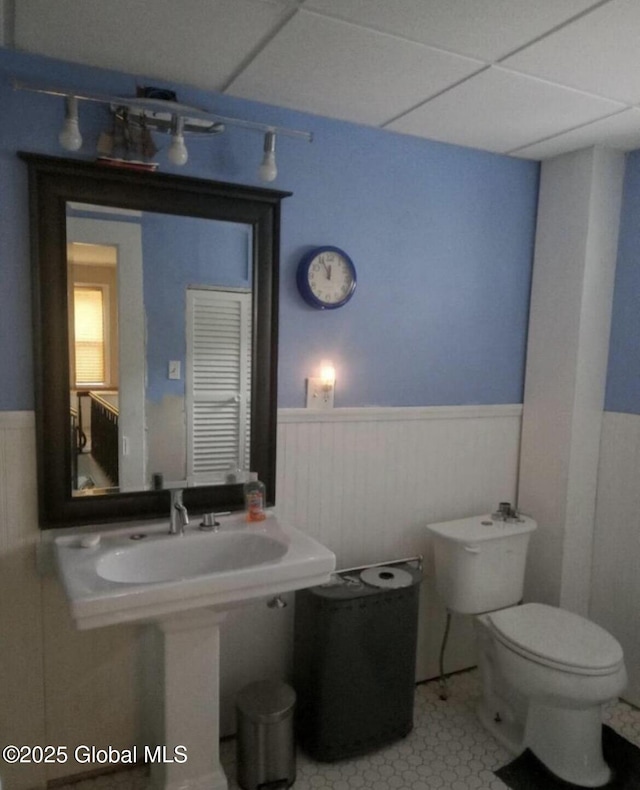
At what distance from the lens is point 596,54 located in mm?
1521

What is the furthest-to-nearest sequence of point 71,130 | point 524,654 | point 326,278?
point 326,278 → point 524,654 → point 71,130

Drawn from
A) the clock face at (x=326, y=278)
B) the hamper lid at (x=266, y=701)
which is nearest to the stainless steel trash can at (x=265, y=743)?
the hamper lid at (x=266, y=701)

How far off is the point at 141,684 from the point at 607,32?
2.33 meters

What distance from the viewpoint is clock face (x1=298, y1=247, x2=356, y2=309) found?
202 cm

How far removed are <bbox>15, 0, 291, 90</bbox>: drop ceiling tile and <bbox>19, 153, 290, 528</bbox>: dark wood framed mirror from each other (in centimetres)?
29

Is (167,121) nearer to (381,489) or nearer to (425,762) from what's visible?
(381,489)

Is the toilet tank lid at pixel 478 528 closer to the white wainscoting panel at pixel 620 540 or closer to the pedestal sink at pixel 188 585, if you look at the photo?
the white wainscoting panel at pixel 620 540

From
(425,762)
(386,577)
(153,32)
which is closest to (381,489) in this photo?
(386,577)

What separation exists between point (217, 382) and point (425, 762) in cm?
150

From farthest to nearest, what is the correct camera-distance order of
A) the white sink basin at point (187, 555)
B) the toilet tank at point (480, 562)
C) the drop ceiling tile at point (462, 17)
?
the toilet tank at point (480, 562), the white sink basin at point (187, 555), the drop ceiling tile at point (462, 17)

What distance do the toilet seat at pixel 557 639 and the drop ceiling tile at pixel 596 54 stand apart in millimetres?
1775

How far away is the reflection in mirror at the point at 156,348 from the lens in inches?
68.4

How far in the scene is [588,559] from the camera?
2479 millimetres

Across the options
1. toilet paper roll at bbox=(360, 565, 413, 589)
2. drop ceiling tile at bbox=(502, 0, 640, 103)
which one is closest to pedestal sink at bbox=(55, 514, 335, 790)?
toilet paper roll at bbox=(360, 565, 413, 589)
